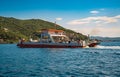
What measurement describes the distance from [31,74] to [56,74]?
368 centimetres

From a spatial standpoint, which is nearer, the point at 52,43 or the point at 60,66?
the point at 60,66

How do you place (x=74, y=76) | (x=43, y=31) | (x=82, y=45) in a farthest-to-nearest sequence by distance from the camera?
(x=43, y=31)
(x=82, y=45)
(x=74, y=76)

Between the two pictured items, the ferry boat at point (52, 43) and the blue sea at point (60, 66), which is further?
the ferry boat at point (52, 43)

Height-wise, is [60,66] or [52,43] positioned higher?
[52,43]

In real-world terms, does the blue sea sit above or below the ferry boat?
below

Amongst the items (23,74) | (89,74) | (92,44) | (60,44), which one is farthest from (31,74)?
(92,44)

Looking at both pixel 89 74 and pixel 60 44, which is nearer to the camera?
pixel 89 74

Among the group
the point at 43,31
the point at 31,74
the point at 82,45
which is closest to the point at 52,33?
the point at 43,31

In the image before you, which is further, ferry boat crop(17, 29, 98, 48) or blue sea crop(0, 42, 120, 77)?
ferry boat crop(17, 29, 98, 48)

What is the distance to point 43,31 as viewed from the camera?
4742 inches

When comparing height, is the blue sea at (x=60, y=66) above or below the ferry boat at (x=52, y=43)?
below

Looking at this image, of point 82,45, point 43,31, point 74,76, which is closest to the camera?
point 74,76

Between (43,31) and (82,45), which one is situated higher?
(43,31)

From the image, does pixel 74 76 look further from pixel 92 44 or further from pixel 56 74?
pixel 92 44
